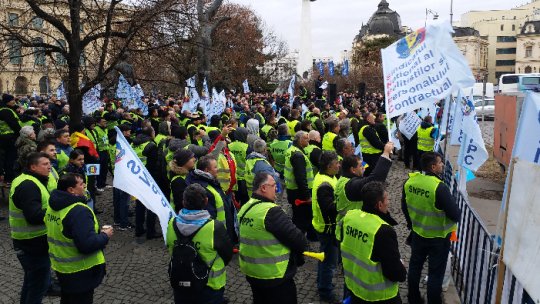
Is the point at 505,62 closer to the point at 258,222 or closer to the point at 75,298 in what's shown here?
the point at 258,222

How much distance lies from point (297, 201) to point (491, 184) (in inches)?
331

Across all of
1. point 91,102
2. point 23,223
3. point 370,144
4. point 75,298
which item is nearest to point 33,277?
point 23,223

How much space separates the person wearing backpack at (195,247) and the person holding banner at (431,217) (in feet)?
7.39

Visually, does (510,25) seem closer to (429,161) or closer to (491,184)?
(491,184)

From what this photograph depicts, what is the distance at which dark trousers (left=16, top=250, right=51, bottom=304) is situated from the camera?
4.86m

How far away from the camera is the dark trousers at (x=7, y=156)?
10312 millimetres

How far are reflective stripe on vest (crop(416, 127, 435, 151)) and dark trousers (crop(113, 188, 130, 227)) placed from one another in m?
7.46

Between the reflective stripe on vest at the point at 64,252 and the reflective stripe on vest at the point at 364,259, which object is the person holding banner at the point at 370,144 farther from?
the reflective stripe on vest at the point at 64,252

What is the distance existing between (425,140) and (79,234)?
972 cm

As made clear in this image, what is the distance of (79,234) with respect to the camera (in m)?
3.93

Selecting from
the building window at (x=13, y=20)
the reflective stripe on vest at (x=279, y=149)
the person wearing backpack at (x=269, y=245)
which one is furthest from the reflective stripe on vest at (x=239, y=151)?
the building window at (x=13, y=20)

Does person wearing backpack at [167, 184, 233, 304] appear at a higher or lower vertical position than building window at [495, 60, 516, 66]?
lower

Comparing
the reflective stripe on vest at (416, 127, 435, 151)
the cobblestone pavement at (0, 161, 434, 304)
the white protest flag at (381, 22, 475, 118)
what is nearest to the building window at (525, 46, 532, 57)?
the reflective stripe on vest at (416, 127, 435, 151)

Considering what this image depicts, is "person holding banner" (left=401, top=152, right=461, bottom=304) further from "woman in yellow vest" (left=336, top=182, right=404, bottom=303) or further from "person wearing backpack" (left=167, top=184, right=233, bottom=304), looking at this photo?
"person wearing backpack" (left=167, top=184, right=233, bottom=304)
